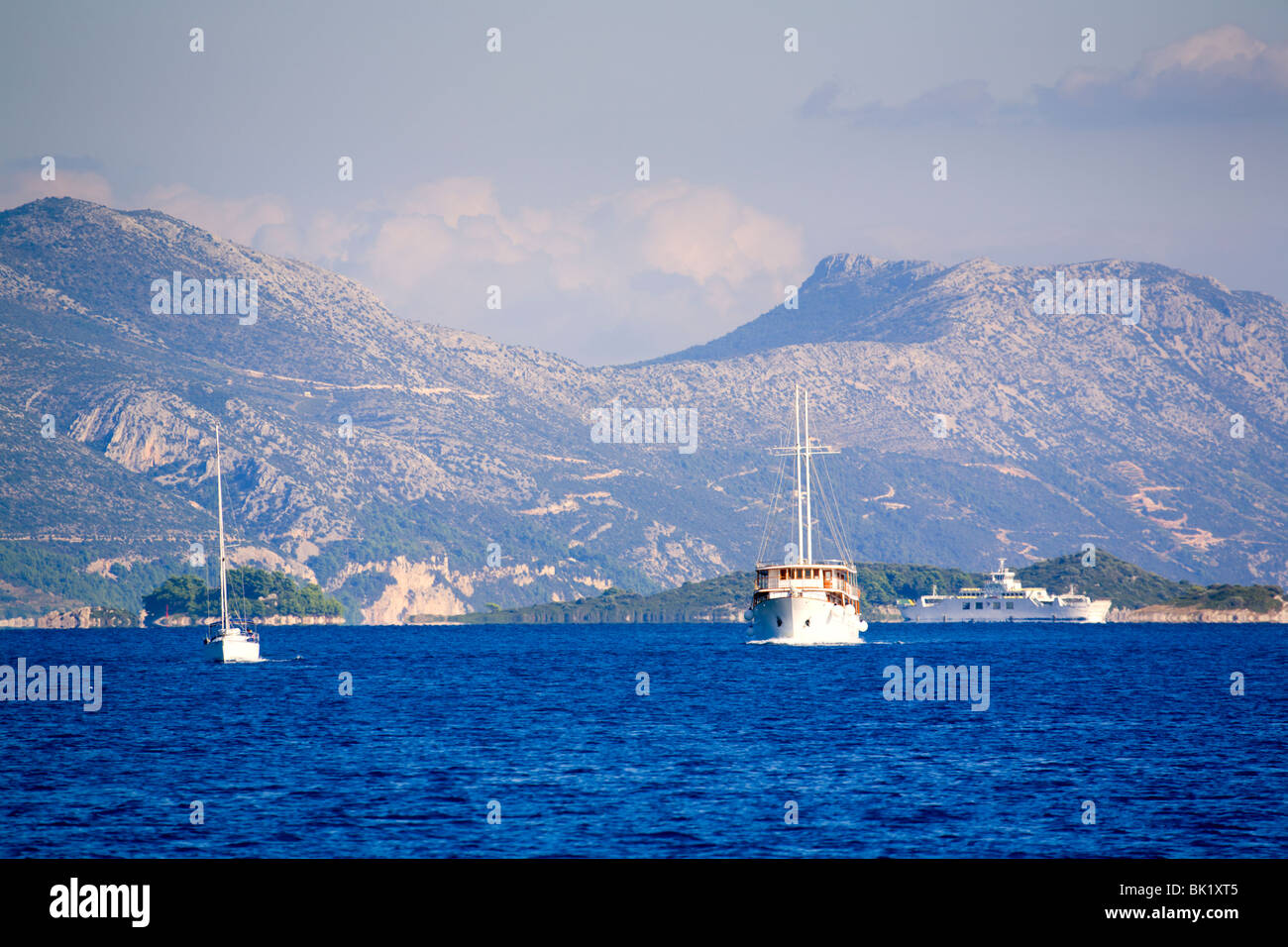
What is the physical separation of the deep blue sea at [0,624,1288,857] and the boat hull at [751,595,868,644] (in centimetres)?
4927

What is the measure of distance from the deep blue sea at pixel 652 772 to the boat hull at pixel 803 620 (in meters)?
49.3

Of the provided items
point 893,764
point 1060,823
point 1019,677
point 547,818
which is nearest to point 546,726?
point 893,764

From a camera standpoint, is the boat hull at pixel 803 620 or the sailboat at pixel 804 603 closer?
the sailboat at pixel 804 603

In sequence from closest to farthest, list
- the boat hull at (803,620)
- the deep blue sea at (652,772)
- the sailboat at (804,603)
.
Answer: the deep blue sea at (652,772)
the sailboat at (804,603)
the boat hull at (803,620)

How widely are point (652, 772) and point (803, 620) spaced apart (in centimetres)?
10977

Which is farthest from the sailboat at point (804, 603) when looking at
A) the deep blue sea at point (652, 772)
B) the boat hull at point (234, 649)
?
the boat hull at point (234, 649)

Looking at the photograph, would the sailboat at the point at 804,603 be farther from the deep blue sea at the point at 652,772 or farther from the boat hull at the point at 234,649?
the boat hull at the point at 234,649

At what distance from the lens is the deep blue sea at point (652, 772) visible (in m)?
41.6

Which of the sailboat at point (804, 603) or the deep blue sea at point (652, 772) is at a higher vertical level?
the sailboat at point (804, 603)

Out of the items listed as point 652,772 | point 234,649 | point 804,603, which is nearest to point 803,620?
point 804,603

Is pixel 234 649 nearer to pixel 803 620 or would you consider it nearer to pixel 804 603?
pixel 804 603

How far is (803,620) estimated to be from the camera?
546 ft

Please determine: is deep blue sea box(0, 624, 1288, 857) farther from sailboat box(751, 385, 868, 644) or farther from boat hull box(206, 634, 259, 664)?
sailboat box(751, 385, 868, 644)
